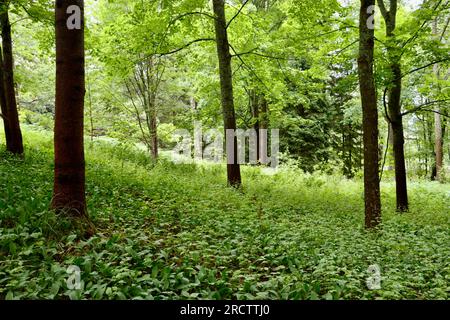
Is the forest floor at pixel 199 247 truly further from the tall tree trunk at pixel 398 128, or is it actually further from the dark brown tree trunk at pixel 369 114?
the tall tree trunk at pixel 398 128

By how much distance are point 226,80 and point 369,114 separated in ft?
17.3

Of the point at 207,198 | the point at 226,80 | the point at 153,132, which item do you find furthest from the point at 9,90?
the point at 207,198

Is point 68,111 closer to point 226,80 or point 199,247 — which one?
point 199,247

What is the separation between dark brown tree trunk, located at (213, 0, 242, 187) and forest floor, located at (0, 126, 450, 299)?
1644 millimetres

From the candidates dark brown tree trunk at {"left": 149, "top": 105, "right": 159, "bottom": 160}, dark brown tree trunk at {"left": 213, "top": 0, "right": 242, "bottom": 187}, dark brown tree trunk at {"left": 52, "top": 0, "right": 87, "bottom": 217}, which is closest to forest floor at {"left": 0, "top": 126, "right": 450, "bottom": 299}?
dark brown tree trunk at {"left": 52, "top": 0, "right": 87, "bottom": 217}

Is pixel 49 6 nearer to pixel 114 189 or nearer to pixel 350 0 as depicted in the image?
pixel 114 189

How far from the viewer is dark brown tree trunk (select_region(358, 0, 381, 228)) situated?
7.90m

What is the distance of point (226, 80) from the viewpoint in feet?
39.3

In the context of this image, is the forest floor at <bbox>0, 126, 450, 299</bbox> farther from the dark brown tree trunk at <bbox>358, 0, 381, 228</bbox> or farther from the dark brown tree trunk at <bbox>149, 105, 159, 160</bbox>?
the dark brown tree trunk at <bbox>149, 105, 159, 160</bbox>

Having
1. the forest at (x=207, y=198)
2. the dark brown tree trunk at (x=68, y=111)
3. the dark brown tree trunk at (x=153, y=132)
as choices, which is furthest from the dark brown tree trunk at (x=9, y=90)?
the dark brown tree trunk at (x=68, y=111)

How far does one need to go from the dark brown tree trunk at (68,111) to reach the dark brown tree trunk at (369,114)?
5.66 m

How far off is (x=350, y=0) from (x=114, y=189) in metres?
17.1

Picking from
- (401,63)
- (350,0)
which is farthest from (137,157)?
(350,0)

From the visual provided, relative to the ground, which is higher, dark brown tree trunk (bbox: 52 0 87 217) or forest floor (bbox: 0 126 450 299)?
dark brown tree trunk (bbox: 52 0 87 217)
